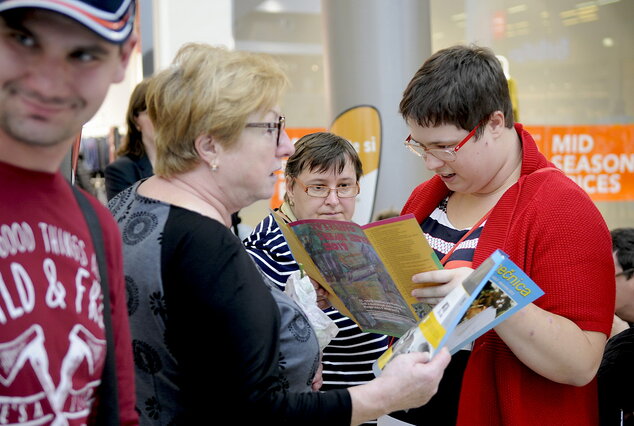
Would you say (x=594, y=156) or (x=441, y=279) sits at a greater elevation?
(x=441, y=279)

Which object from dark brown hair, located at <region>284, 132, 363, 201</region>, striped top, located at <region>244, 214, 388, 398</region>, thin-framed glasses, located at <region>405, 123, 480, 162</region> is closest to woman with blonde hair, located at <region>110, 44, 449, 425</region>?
thin-framed glasses, located at <region>405, 123, 480, 162</region>

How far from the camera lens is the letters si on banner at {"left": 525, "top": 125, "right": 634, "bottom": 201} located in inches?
243

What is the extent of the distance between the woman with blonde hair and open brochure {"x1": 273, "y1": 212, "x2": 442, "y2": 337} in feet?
0.88

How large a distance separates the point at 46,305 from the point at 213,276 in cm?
45

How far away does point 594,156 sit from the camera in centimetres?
620

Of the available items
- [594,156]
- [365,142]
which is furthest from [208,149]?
[594,156]

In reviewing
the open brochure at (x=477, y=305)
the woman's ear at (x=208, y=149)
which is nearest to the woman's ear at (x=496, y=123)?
the open brochure at (x=477, y=305)

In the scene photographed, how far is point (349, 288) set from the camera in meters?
2.04

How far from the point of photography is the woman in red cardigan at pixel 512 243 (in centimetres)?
183

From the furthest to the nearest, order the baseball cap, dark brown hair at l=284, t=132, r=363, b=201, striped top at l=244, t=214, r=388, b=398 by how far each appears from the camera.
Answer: dark brown hair at l=284, t=132, r=363, b=201 < striped top at l=244, t=214, r=388, b=398 < the baseball cap

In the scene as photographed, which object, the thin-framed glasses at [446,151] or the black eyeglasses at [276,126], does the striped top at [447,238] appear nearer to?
the thin-framed glasses at [446,151]

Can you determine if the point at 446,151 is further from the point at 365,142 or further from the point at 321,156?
the point at 365,142

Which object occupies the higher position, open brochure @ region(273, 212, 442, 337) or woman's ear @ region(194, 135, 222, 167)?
woman's ear @ region(194, 135, 222, 167)

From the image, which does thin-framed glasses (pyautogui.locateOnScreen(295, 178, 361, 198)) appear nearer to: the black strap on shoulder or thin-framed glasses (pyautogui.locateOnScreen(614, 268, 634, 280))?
thin-framed glasses (pyautogui.locateOnScreen(614, 268, 634, 280))
